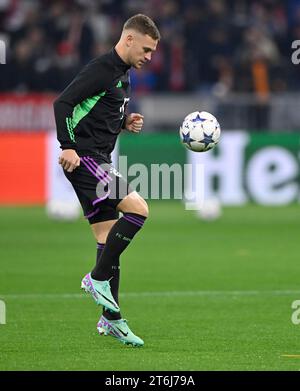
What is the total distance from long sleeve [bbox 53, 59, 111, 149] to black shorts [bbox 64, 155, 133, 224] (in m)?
0.24

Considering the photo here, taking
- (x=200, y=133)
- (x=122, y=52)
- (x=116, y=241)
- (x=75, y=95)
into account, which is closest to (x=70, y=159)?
(x=75, y=95)

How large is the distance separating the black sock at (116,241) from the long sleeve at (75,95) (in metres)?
0.67

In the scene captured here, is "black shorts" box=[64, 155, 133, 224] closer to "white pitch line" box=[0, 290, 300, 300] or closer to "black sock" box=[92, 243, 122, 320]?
"black sock" box=[92, 243, 122, 320]

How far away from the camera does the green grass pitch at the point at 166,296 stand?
7.48 meters

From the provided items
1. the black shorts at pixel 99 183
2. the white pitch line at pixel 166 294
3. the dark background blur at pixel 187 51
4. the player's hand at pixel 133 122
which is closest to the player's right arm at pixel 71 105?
the black shorts at pixel 99 183

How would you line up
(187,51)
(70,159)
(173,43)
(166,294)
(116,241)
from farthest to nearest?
(187,51) → (173,43) → (166,294) → (116,241) → (70,159)

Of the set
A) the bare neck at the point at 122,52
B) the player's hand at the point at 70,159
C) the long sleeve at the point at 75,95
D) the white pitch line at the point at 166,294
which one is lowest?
the white pitch line at the point at 166,294

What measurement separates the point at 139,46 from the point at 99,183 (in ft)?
3.49

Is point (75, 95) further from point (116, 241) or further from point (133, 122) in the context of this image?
point (116, 241)

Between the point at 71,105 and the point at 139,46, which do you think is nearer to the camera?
the point at 71,105

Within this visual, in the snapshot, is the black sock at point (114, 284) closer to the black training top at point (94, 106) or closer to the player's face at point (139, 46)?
the black training top at point (94, 106)

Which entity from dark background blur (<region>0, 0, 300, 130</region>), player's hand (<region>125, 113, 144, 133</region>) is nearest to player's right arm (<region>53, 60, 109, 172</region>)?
player's hand (<region>125, 113, 144, 133</region>)

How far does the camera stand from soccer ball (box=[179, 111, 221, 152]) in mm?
8719

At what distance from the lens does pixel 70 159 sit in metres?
7.92
